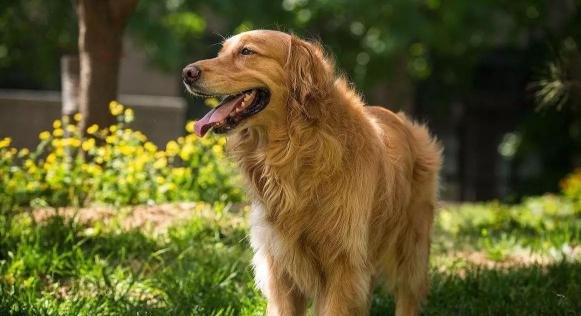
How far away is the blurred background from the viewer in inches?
407

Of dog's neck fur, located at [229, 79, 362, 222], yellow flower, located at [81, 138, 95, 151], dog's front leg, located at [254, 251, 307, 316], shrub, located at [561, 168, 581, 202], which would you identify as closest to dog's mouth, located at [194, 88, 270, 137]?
dog's neck fur, located at [229, 79, 362, 222]

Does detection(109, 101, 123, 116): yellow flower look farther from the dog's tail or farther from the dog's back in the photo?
the dog's back

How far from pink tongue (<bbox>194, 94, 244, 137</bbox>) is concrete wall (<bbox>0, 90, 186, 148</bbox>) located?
20.0 feet

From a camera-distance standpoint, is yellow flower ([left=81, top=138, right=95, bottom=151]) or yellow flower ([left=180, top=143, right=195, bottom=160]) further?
yellow flower ([left=180, top=143, right=195, bottom=160])

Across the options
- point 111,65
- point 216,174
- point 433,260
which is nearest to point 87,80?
point 111,65

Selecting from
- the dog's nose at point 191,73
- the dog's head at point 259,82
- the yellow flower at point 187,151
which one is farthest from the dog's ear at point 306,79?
the yellow flower at point 187,151

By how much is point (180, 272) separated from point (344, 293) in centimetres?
165

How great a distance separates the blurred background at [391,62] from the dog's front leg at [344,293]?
10.1ft

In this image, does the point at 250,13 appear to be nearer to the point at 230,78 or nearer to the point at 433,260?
the point at 433,260

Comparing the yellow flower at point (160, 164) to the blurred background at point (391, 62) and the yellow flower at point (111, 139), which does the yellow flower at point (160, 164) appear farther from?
the blurred background at point (391, 62)

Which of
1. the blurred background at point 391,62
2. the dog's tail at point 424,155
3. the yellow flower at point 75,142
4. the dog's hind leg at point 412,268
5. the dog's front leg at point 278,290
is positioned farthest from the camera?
the blurred background at point 391,62

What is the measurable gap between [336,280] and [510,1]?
13.6 meters

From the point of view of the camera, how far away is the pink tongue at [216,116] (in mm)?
4605

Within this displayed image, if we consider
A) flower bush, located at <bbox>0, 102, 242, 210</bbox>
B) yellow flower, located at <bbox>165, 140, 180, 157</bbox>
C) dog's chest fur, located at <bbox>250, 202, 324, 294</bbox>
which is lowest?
dog's chest fur, located at <bbox>250, 202, 324, 294</bbox>
